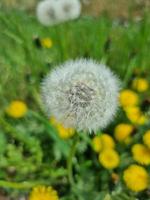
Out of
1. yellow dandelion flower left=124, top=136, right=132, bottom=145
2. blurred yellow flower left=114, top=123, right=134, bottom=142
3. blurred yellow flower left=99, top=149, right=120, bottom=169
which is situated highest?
blurred yellow flower left=114, top=123, right=134, bottom=142

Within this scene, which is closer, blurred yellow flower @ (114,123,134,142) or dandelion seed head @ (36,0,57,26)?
blurred yellow flower @ (114,123,134,142)

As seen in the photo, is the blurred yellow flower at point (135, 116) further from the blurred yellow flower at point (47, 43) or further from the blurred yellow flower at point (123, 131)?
the blurred yellow flower at point (47, 43)

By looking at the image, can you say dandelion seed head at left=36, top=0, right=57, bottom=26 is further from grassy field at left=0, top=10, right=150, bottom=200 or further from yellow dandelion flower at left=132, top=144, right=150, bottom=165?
yellow dandelion flower at left=132, top=144, right=150, bottom=165

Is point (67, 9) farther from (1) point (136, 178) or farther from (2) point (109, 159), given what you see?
(1) point (136, 178)

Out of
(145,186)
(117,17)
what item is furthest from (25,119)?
(117,17)

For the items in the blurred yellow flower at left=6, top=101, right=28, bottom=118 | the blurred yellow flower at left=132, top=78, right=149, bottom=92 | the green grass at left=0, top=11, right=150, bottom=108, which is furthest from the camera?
the green grass at left=0, top=11, right=150, bottom=108

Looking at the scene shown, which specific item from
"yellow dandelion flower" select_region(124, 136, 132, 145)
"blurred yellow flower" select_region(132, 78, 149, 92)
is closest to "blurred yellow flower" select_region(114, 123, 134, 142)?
"yellow dandelion flower" select_region(124, 136, 132, 145)

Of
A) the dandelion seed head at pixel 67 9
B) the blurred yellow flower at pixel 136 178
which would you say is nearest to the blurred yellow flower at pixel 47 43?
the dandelion seed head at pixel 67 9

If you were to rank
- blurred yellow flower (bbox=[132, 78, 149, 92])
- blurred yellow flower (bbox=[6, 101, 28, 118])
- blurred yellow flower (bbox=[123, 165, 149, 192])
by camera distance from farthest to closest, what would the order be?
blurred yellow flower (bbox=[132, 78, 149, 92]), blurred yellow flower (bbox=[6, 101, 28, 118]), blurred yellow flower (bbox=[123, 165, 149, 192])
